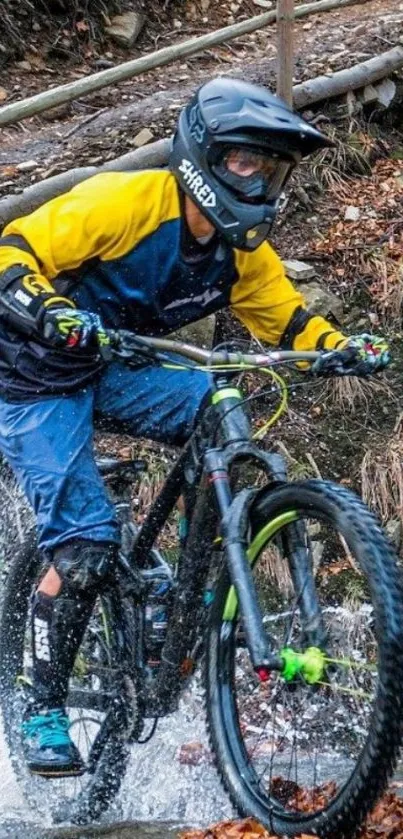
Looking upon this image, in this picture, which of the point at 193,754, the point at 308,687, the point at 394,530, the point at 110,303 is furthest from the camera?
the point at 394,530

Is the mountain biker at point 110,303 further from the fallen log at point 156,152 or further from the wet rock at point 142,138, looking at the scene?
the wet rock at point 142,138

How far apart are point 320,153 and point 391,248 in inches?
51.4

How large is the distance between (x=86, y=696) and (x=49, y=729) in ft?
0.98

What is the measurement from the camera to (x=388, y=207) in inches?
383

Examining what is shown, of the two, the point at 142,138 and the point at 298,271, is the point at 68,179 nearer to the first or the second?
the point at 142,138

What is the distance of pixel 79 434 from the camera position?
467 cm

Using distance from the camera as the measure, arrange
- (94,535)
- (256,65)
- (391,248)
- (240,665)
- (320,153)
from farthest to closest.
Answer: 1. (256,65)
2. (320,153)
3. (391,248)
4. (240,665)
5. (94,535)

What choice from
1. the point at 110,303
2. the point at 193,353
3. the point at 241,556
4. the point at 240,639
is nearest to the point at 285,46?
the point at 110,303

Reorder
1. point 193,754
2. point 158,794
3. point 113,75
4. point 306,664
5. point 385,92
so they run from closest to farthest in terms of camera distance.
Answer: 1. point 306,664
2. point 158,794
3. point 193,754
4. point 113,75
5. point 385,92

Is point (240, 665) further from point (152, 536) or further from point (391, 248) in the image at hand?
point (391, 248)

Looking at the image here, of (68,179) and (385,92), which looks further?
(385,92)

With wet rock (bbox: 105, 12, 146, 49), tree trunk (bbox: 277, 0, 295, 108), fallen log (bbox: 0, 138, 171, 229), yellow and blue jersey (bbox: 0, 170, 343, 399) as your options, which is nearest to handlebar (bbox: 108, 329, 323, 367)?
yellow and blue jersey (bbox: 0, 170, 343, 399)

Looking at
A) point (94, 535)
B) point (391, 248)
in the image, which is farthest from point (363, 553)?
point (391, 248)

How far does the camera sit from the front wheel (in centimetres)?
354
